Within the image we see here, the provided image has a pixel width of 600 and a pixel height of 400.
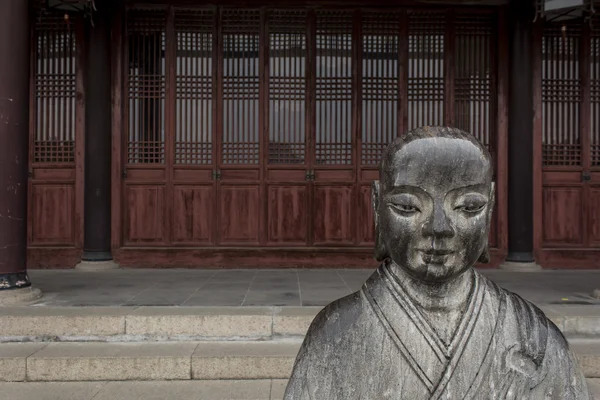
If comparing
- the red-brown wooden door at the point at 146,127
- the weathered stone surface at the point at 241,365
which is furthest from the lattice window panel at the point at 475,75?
the weathered stone surface at the point at 241,365

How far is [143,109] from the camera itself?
692 centimetres

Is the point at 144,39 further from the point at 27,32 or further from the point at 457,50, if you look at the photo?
the point at 457,50

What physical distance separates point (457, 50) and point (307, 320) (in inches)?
193

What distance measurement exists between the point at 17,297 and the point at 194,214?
2.79m

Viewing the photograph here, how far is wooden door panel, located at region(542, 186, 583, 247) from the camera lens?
22.6ft

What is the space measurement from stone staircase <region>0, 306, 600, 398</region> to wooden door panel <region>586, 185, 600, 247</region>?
3.10m

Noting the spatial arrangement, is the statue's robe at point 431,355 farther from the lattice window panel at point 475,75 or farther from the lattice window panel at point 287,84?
the lattice window panel at point 475,75

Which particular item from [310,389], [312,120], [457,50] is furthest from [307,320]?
[457,50]

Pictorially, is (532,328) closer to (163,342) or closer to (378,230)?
(378,230)

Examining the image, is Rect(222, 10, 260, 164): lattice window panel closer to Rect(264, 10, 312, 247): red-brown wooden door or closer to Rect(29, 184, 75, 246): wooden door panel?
Rect(264, 10, 312, 247): red-brown wooden door

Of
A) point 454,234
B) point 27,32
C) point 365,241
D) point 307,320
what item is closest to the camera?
point 454,234

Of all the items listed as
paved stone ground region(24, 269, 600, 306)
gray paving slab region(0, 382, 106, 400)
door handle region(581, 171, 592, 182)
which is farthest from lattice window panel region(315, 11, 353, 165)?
gray paving slab region(0, 382, 106, 400)

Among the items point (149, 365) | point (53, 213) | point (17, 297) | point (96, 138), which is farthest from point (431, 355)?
point (53, 213)

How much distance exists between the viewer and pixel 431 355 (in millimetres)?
1113
